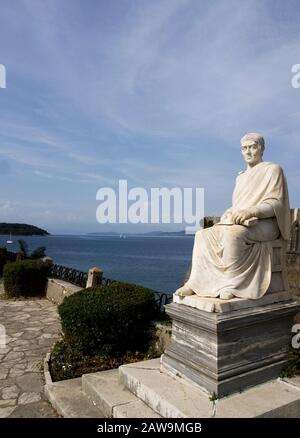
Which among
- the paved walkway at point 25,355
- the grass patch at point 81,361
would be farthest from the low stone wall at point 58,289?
the grass patch at point 81,361

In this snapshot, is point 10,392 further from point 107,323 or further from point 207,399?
point 207,399

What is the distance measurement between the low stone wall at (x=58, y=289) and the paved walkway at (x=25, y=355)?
1.21 ft

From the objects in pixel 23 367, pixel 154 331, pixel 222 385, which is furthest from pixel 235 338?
pixel 23 367

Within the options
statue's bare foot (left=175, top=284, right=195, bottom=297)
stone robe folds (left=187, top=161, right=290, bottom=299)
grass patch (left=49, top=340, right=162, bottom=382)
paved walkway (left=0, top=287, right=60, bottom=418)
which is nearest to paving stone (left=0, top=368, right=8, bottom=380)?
paved walkway (left=0, top=287, right=60, bottom=418)

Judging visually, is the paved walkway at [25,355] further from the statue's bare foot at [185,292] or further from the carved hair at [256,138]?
the carved hair at [256,138]

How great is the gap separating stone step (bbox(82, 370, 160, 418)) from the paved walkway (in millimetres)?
479

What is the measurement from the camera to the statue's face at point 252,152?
4.46m

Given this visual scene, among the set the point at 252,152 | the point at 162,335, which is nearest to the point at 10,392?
the point at 162,335

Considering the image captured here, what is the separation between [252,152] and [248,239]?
3.71ft

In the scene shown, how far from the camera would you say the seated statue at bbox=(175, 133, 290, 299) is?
393 cm

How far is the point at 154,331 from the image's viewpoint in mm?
5922
